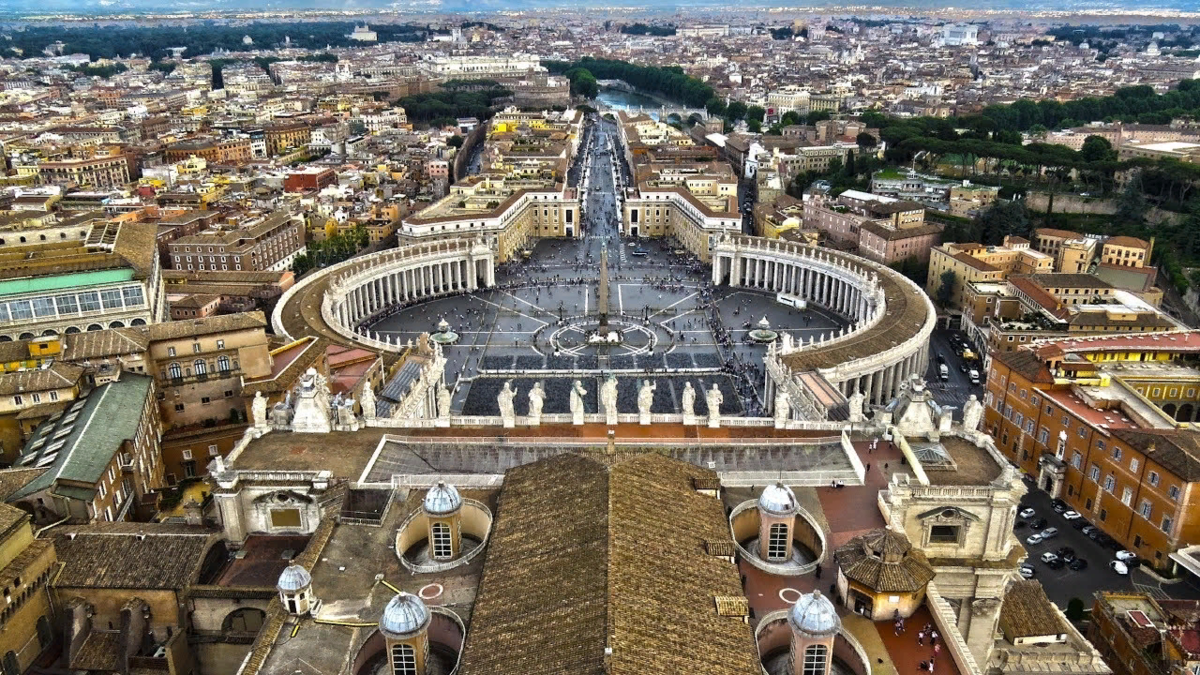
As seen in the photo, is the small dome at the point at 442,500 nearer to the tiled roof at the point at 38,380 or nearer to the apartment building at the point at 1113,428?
the tiled roof at the point at 38,380

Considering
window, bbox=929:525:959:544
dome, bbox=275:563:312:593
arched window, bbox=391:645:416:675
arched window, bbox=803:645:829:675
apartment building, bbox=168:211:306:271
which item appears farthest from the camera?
apartment building, bbox=168:211:306:271

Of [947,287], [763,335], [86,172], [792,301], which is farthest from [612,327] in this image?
[86,172]

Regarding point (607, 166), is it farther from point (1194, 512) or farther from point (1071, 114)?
point (1194, 512)

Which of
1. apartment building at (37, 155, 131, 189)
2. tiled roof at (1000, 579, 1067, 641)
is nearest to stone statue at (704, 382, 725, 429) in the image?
tiled roof at (1000, 579, 1067, 641)

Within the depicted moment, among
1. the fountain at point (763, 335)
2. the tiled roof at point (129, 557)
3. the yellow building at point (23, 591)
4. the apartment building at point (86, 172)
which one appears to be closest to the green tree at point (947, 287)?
the fountain at point (763, 335)

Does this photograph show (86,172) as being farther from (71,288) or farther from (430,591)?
(430,591)

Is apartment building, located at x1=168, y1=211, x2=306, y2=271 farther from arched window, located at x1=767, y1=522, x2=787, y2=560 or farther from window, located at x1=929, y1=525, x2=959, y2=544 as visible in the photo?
window, located at x1=929, y1=525, x2=959, y2=544
